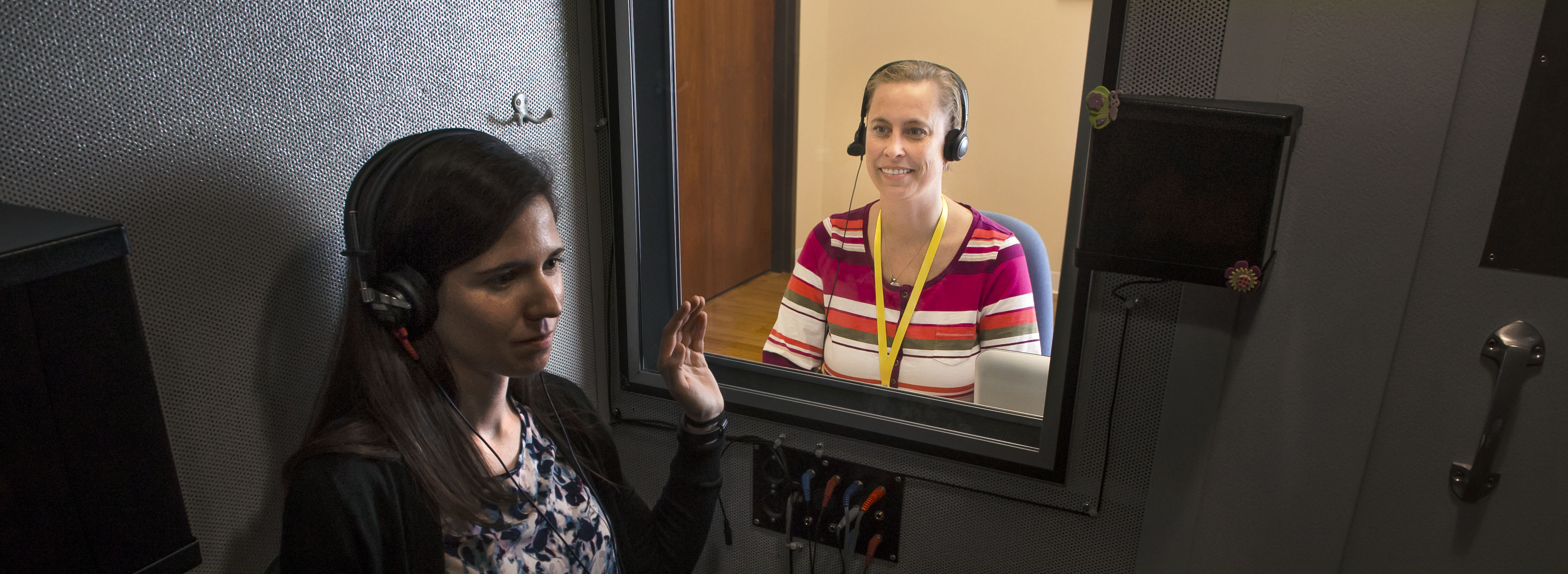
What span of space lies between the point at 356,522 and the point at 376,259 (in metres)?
0.27

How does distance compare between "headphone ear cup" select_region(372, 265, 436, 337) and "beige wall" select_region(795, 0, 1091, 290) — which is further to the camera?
"beige wall" select_region(795, 0, 1091, 290)

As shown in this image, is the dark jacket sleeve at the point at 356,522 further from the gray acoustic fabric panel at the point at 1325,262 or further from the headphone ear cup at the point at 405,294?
the gray acoustic fabric panel at the point at 1325,262

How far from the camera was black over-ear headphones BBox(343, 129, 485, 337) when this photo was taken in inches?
33.8

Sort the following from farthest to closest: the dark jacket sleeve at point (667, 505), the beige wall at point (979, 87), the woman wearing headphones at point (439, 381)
Result: the dark jacket sleeve at point (667, 505), the beige wall at point (979, 87), the woman wearing headphones at point (439, 381)

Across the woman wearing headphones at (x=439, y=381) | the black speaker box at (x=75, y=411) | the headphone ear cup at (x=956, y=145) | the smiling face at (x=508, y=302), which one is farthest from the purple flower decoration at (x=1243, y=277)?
the black speaker box at (x=75, y=411)

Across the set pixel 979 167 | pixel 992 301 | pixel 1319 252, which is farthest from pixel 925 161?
pixel 1319 252

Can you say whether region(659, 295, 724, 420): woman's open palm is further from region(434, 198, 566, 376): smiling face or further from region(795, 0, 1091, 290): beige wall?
region(795, 0, 1091, 290): beige wall

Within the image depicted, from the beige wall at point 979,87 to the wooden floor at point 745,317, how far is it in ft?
0.56

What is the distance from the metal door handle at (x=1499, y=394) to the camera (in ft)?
3.08

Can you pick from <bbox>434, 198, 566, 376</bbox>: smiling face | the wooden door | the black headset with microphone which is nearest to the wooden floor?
the wooden door

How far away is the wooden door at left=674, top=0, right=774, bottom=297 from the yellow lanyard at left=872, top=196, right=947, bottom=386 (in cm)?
19

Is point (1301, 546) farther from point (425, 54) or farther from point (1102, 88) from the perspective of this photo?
point (425, 54)

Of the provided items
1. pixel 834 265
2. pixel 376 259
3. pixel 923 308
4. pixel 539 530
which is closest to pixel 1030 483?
pixel 923 308

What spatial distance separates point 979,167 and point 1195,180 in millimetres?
338
